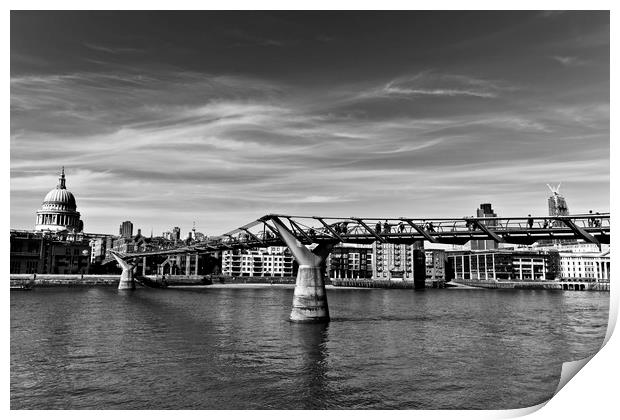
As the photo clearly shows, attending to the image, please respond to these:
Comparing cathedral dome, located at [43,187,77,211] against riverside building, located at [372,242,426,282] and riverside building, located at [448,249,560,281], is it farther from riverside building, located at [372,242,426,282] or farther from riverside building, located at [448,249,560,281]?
riverside building, located at [448,249,560,281]

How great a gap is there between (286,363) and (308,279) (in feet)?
47.6

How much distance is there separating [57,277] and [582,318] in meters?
81.5

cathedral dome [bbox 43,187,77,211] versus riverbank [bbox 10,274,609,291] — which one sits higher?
cathedral dome [bbox 43,187,77,211]

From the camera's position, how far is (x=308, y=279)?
39.6m

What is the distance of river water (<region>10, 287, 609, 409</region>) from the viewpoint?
62.9 feet

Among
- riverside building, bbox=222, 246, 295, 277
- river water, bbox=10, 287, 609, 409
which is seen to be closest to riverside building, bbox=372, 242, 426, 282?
riverside building, bbox=222, 246, 295, 277

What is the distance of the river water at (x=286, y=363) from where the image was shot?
19.2 m

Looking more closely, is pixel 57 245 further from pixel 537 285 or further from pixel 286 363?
pixel 537 285

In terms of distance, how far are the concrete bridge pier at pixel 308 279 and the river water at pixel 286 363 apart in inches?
51.1

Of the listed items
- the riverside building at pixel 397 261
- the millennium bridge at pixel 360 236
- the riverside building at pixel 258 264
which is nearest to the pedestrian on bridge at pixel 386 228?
the millennium bridge at pixel 360 236

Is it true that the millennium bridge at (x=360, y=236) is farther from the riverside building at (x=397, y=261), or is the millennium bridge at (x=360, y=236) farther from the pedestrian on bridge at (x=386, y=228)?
the riverside building at (x=397, y=261)

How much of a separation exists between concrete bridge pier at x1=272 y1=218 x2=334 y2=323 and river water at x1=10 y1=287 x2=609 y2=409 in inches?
51.1

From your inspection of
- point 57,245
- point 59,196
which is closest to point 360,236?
point 59,196

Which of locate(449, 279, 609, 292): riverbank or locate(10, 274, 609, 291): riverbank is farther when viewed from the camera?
locate(449, 279, 609, 292): riverbank
